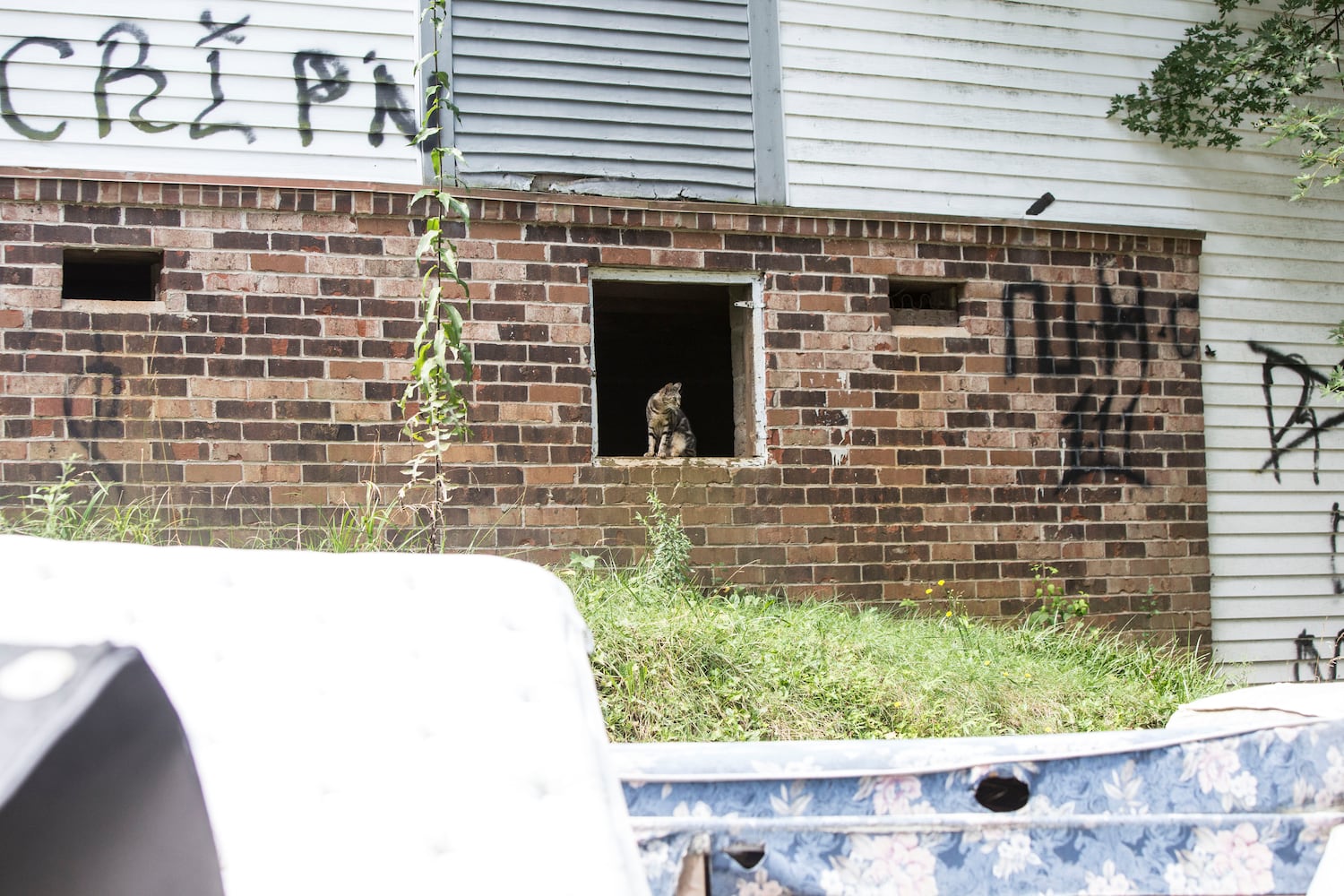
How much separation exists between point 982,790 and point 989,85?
16.7ft

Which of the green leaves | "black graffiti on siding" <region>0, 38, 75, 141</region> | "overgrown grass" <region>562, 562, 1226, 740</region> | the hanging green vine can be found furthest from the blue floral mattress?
the green leaves

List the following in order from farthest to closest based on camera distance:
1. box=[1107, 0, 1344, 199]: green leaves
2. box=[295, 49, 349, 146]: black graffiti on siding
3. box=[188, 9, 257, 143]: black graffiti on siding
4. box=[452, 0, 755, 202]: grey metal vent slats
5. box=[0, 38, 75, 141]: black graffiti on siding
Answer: box=[1107, 0, 1344, 199]: green leaves, box=[452, 0, 755, 202]: grey metal vent slats, box=[295, 49, 349, 146]: black graffiti on siding, box=[188, 9, 257, 143]: black graffiti on siding, box=[0, 38, 75, 141]: black graffiti on siding

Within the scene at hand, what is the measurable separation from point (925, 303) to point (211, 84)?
4088 mm

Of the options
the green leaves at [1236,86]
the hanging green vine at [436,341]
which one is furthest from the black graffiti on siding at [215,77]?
the green leaves at [1236,86]

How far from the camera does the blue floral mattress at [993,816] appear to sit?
7.55 ft

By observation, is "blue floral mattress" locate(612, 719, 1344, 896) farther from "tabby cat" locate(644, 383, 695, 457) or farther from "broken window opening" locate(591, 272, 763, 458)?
"broken window opening" locate(591, 272, 763, 458)

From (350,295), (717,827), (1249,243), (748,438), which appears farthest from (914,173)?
(717,827)

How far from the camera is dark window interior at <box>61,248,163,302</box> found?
5164mm

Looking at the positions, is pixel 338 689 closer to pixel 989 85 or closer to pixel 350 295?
pixel 350 295

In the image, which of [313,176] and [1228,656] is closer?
[313,176]

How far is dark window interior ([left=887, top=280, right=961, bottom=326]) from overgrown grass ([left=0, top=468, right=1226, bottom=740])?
1.75m

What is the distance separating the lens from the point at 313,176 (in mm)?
5352

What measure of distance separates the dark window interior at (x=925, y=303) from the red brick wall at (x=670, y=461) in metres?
0.10

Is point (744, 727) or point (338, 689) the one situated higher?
point (338, 689)
